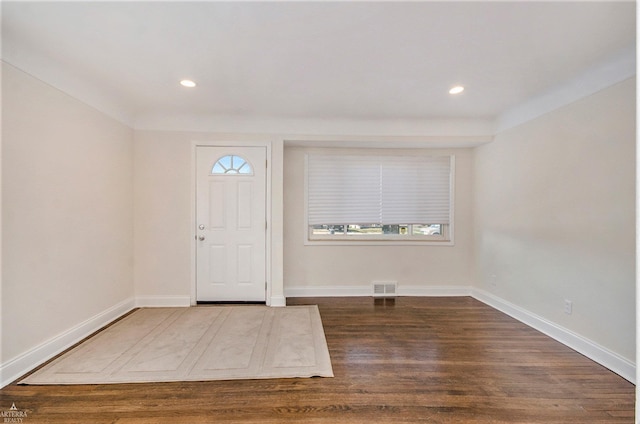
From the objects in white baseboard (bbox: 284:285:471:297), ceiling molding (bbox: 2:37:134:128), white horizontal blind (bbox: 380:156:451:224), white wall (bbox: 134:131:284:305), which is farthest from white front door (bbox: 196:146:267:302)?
white horizontal blind (bbox: 380:156:451:224)

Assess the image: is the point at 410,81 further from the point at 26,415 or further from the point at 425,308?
the point at 26,415

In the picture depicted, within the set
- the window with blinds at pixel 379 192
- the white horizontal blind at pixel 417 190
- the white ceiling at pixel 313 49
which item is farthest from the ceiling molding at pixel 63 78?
the white horizontal blind at pixel 417 190

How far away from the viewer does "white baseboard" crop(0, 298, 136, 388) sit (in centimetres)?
185

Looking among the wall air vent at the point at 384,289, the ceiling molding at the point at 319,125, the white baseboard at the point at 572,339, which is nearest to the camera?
the white baseboard at the point at 572,339

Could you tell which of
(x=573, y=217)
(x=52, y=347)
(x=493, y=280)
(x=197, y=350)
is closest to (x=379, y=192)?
(x=493, y=280)

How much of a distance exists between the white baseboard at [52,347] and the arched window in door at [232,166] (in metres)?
1.98

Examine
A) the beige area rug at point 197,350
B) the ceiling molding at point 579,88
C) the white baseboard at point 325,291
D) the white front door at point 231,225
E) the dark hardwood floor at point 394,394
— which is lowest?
the dark hardwood floor at point 394,394

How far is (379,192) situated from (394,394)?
8.69ft

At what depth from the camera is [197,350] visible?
89.7 inches

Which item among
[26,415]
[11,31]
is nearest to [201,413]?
[26,415]

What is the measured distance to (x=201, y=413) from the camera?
5.22ft

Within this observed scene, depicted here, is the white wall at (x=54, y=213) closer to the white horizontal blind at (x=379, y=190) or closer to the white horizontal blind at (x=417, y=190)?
the white horizontal blind at (x=379, y=190)

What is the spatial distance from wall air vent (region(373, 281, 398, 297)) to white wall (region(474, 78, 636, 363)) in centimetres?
127

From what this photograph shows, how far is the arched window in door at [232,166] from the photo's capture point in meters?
3.42
